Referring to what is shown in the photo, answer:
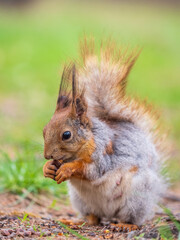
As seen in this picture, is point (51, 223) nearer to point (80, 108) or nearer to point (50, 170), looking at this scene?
point (50, 170)

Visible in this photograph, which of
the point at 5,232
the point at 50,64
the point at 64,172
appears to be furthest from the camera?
the point at 50,64

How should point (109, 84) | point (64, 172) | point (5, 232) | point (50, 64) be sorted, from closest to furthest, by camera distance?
point (5, 232), point (64, 172), point (109, 84), point (50, 64)

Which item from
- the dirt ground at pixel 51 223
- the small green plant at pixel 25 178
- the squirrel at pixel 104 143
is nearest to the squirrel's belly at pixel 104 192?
the squirrel at pixel 104 143

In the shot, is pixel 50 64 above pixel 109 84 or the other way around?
above

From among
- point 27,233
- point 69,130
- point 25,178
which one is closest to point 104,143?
point 69,130

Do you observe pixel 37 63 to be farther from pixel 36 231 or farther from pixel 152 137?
pixel 36 231

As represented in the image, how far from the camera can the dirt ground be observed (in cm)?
254

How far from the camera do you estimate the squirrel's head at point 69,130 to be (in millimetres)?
2803

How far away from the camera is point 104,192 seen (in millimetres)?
2959

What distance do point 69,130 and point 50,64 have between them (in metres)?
7.50

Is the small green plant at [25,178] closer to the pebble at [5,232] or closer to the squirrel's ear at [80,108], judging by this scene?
the squirrel's ear at [80,108]

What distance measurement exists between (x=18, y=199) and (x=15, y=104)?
159 inches

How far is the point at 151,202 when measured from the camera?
123 inches

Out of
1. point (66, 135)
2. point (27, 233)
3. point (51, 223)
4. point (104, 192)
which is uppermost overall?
point (66, 135)
